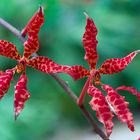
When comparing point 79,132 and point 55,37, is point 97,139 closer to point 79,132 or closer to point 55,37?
point 79,132

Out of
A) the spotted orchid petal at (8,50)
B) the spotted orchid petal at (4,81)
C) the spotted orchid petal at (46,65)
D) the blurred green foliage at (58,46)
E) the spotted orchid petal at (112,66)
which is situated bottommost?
the blurred green foliage at (58,46)

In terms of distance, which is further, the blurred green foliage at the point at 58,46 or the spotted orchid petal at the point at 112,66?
the blurred green foliage at the point at 58,46

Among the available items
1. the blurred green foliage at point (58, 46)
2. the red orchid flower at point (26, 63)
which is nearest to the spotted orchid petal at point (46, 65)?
the red orchid flower at point (26, 63)

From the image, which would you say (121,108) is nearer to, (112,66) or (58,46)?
(112,66)

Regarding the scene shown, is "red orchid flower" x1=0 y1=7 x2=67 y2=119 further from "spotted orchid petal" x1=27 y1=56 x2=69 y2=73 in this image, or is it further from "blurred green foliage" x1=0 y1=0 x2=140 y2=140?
"blurred green foliage" x1=0 y1=0 x2=140 y2=140

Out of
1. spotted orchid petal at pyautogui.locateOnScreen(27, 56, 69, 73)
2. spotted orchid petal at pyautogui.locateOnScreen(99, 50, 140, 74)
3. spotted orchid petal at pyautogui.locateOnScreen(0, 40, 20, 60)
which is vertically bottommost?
spotted orchid petal at pyautogui.locateOnScreen(0, 40, 20, 60)

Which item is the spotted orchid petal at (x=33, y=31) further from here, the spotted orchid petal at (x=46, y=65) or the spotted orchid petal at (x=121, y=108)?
the spotted orchid petal at (x=121, y=108)

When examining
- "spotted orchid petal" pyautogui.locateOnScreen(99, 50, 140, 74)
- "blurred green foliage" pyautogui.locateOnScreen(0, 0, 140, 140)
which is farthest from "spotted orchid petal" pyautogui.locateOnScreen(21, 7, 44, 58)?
"blurred green foliage" pyautogui.locateOnScreen(0, 0, 140, 140)

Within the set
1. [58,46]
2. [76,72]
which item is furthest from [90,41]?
[58,46]
